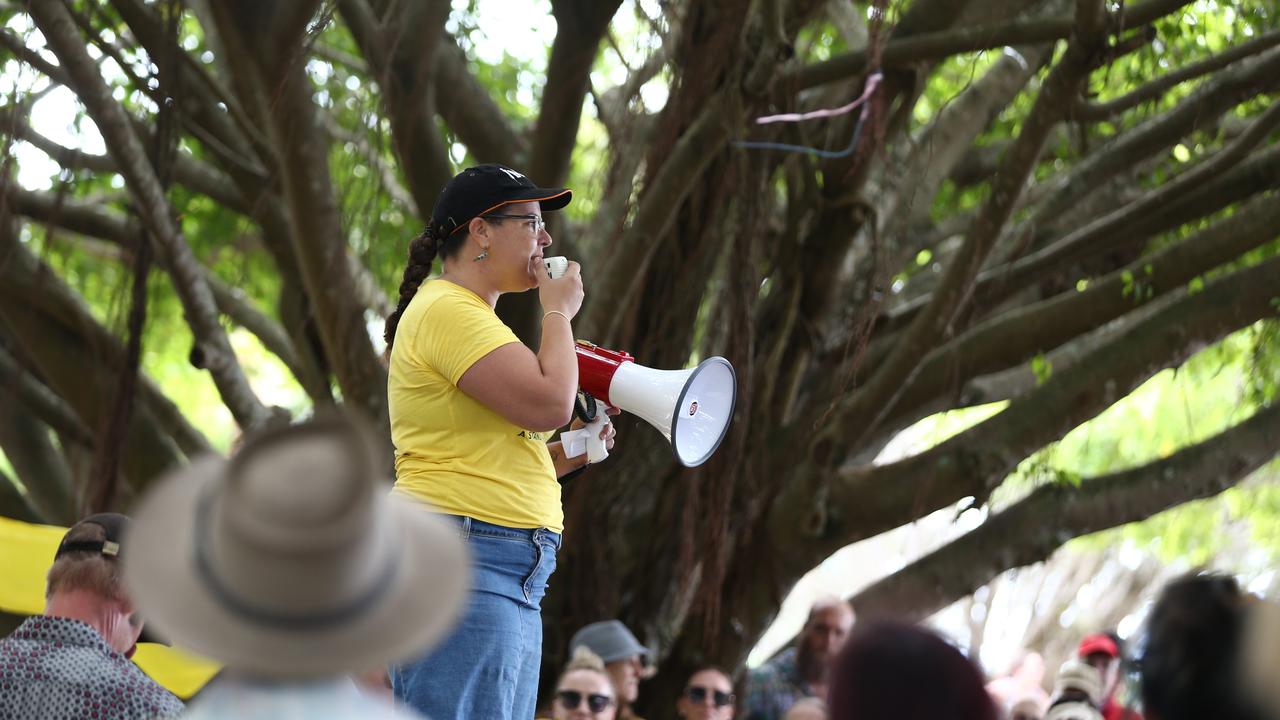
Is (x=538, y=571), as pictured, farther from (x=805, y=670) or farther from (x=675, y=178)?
(x=805, y=670)

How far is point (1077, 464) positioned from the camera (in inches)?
632

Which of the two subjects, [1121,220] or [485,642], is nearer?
[485,642]

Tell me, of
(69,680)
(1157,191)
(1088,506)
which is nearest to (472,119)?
(1157,191)

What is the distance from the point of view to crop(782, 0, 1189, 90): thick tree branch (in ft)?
16.3

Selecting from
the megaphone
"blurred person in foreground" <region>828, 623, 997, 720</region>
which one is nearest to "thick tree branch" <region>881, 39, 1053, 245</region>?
the megaphone

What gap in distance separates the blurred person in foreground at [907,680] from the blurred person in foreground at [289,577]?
2.15 ft

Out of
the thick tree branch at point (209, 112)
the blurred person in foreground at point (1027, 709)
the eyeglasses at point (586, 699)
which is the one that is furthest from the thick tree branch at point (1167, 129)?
the thick tree branch at point (209, 112)

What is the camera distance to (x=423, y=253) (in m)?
3.38

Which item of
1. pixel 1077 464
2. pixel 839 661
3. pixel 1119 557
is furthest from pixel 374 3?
pixel 1119 557

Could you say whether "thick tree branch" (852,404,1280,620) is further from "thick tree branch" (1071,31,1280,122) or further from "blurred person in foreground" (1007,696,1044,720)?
"thick tree branch" (1071,31,1280,122)

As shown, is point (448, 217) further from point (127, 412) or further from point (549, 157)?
point (127, 412)

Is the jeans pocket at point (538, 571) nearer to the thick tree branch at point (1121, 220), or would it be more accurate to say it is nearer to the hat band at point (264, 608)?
the hat band at point (264, 608)

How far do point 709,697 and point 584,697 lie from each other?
104 cm

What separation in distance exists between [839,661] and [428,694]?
1.18m
